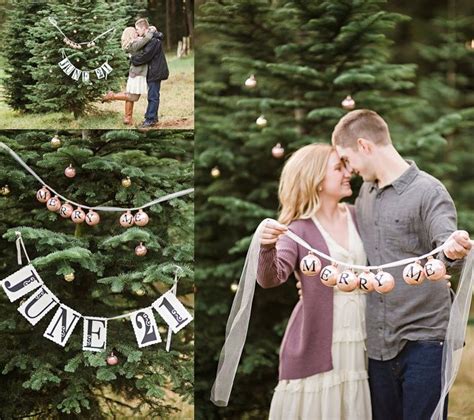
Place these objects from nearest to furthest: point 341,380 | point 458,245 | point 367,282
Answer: point 458,245 → point 367,282 → point 341,380

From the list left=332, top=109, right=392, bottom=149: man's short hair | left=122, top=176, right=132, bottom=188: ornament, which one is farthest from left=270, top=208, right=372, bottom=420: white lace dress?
left=122, top=176, right=132, bottom=188: ornament

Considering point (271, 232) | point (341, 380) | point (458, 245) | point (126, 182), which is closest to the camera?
point (458, 245)

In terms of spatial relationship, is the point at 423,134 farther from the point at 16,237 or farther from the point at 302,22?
the point at 16,237

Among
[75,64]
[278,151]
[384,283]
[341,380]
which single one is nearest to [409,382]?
[341,380]

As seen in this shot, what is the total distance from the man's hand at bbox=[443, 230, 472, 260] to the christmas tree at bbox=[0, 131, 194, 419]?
Result: 1175 mm

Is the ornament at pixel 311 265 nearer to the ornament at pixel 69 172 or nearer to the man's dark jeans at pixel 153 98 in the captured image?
the man's dark jeans at pixel 153 98

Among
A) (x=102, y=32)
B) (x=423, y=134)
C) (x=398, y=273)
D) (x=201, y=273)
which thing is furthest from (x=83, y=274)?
(x=423, y=134)

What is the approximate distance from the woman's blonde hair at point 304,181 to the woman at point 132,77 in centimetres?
71

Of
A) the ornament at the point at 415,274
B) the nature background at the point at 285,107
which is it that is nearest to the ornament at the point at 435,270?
the ornament at the point at 415,274

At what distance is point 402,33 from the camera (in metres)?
3.85

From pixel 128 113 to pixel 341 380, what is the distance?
1.43 meters

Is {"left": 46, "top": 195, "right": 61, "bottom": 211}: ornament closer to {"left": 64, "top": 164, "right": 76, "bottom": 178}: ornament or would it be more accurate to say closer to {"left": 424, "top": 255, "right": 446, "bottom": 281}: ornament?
{"left": 64, "top": 164, "right": 76, "bottom": 178}: ornament

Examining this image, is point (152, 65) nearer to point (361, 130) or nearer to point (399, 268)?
point (361, 130)

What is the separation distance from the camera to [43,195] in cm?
340
